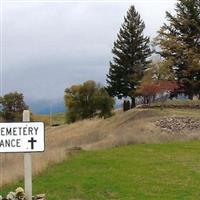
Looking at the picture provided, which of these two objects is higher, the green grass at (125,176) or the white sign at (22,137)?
the white sign at (22,137)

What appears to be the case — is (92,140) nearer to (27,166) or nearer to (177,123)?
(177,123)

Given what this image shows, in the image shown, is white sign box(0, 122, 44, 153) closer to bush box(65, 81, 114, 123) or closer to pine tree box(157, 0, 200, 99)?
pine tree box(157, 0, 200, 99)

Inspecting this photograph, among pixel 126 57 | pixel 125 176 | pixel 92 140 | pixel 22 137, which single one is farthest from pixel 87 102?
pixel 22 137

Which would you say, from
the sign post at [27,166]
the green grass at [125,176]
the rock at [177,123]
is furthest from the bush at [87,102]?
the sign post at [27,166]

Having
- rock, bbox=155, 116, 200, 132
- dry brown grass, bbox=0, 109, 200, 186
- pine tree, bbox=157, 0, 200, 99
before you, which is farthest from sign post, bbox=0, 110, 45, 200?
pine tree, bbox=157, 0, 200, 99

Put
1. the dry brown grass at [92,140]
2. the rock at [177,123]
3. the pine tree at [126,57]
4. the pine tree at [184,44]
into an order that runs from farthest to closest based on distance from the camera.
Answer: the pine tree at [126,57], the pine tree at [184,44], the rock at [177,123], the dry brown grass at [92,140]

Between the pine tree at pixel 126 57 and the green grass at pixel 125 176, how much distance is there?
187 feet

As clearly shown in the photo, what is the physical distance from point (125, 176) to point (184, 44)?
48.6m

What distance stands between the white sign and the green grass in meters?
6.18

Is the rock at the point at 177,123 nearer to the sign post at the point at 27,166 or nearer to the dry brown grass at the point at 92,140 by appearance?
the dry brown grass at the point at 92,140

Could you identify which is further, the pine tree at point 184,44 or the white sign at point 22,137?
the pine tree at point 184,44

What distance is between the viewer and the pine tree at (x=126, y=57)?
83.5 m

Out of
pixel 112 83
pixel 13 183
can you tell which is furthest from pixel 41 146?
pixel 112 83

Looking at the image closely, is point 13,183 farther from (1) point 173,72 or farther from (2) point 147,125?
(1) point 173,72
